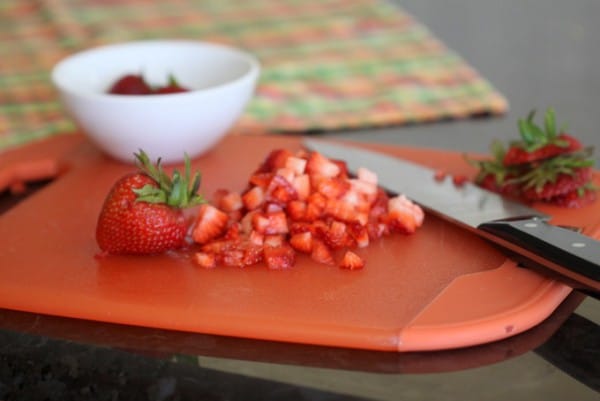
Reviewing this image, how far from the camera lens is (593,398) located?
99 centimetres

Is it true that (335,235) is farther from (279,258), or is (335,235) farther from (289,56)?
(289,56)

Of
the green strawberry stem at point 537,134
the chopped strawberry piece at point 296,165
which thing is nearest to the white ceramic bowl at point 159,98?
the chopped strawberry piece at point 296,165

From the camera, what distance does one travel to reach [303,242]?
125cm

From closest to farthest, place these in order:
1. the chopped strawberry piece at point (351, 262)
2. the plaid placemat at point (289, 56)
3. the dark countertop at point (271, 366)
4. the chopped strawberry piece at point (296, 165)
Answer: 1. the dark countertop at point (271, 366)
2. the chopped strawberry piece at point (351, 262)
3. the chopped strawberry piece at point (296, 165)
4. the plaid placemat at point (289, 56)

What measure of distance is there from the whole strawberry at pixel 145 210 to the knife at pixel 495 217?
14.3 inches

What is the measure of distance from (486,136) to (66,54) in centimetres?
104

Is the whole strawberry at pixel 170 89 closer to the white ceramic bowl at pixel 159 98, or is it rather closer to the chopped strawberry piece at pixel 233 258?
the white ceramic bowl at pixel 159 98

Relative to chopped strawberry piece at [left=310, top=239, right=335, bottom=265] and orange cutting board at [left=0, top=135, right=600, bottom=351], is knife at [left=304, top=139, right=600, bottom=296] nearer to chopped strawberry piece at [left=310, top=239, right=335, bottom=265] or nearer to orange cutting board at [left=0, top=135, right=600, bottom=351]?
orange cutting board at [left=0, top=135, right=600, bottom=351]

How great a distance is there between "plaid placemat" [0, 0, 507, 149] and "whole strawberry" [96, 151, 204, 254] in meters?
0.65

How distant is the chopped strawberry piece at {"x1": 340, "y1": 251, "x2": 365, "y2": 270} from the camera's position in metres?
1.22

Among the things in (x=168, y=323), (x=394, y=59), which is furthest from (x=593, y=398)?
(x=394, y=59)

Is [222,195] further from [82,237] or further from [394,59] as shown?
[394,59]

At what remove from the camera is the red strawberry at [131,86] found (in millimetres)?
1616

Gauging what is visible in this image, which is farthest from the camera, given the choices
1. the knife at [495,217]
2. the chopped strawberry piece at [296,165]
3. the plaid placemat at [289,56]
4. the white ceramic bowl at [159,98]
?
the plaid placemat at [289,56]
